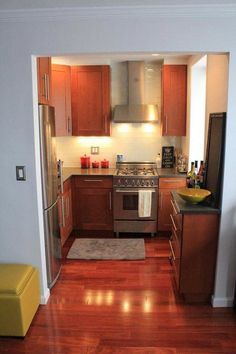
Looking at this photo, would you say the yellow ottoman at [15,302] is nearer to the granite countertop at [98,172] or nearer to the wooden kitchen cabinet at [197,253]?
the wooden kitchen cabinet at [197,253]

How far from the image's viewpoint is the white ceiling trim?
2314 millimetres

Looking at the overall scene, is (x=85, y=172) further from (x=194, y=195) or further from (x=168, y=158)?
(x=194, y=195)

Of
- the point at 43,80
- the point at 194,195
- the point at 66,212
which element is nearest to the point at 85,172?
the point at 66,212

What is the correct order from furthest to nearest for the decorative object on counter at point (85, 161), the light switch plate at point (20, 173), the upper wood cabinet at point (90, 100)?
the decorative object on counter at point (85, 161) < the upper wood cabinet at point (90, 100) < the light switch plate at point (20, 173)

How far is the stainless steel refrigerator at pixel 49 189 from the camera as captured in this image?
2.71 m

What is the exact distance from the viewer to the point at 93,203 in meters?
4.36

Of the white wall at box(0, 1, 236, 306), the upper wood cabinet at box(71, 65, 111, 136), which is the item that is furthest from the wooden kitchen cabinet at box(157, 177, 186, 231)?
the white wall at box(0, 1, 236, 306)

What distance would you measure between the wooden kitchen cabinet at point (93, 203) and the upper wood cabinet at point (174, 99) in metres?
1.22

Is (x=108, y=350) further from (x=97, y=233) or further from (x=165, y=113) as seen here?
(x=165, y=113)

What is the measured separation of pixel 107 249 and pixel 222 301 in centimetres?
165

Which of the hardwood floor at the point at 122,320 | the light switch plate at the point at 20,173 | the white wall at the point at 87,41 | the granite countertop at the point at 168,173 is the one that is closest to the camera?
the hardwood floor at the point at 122,320

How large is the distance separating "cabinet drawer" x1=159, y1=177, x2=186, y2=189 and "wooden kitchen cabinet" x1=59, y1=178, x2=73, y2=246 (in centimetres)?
131

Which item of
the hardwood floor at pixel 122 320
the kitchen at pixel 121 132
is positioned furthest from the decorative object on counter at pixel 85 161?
the hardwood floor at pixel 122 320

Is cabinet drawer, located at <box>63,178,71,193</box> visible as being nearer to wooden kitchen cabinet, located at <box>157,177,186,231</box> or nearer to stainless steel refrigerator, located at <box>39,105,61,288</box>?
stainless steel refrigerator, located at <box>39,105,61,288</box>
